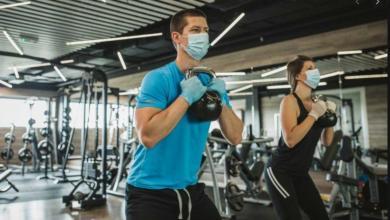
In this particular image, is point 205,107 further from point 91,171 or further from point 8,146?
point 8,146

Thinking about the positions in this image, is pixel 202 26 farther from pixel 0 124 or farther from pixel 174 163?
pixel 0 124

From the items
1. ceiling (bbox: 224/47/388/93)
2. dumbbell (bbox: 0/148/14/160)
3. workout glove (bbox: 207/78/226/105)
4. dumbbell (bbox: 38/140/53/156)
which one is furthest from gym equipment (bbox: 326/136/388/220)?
dumbbell (bbox: 0/148/14/160)

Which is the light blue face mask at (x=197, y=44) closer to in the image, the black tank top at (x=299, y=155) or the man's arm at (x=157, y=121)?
the man's arm at (x=157, y=121)

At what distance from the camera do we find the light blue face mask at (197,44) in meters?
1.38

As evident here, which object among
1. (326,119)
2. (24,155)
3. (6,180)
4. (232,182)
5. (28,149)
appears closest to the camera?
(326,119)

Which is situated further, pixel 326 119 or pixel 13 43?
pixel 13 43

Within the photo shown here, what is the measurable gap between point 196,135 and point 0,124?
422 inches

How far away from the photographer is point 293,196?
2.02 metres

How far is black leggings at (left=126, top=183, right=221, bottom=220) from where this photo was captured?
4.00ft

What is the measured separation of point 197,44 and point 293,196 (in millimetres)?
1159

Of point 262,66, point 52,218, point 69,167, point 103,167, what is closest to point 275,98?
point 262,66

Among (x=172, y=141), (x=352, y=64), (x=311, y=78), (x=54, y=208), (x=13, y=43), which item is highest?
(x=13, y=43)

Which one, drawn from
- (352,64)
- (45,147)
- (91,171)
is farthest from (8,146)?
(352,64)

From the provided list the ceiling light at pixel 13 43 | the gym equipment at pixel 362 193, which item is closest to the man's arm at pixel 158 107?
the gym equipment at pixel 362 193
